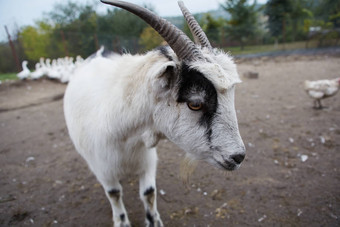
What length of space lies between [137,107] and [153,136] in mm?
276

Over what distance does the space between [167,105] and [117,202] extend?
1.52m

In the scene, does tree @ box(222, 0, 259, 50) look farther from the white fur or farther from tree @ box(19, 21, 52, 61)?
the white fur

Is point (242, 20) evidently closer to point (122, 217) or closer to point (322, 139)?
point (322, 139)

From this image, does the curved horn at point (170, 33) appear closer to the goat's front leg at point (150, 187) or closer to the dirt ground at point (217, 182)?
the goat's front leg at point (150, 187)

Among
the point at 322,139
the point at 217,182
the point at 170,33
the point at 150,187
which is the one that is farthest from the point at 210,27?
the point at 170,33

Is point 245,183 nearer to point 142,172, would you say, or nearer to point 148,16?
point 142,172

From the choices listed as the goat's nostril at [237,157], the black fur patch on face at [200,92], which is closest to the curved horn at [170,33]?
the black fur patch on face at [200,92]

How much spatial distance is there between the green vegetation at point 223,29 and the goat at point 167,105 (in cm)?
1227

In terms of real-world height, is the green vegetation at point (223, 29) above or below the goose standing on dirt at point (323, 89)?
below

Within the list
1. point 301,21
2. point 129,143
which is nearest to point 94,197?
point 129,143

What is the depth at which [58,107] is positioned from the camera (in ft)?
24.3

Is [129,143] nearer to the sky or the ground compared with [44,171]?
nearer to the sky

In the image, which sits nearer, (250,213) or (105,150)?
(105,150)

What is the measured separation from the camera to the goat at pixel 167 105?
1.51m
